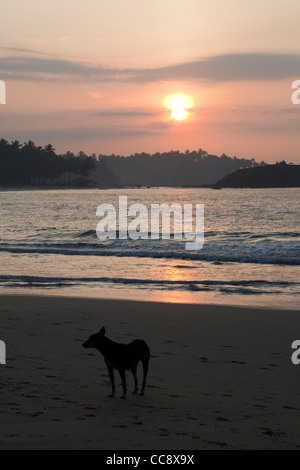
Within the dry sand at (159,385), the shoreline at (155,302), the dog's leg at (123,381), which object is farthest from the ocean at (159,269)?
the dog's leg at (123,381)

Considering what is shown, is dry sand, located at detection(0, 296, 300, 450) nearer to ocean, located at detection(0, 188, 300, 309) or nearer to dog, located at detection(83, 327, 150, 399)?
dog, located at detection(83, 327, 150, 399)

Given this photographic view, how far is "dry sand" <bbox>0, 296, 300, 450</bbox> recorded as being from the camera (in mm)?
5988

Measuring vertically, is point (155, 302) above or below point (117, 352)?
below

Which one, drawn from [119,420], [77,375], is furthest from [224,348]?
[119,420]

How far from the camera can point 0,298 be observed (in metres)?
15.8

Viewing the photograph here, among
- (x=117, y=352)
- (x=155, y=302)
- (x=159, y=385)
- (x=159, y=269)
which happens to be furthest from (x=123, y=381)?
(x=159, y=269)

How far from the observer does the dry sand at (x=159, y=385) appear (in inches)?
236

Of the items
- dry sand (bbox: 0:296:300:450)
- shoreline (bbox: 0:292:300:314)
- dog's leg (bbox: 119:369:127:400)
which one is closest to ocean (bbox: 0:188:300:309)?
shoreline (bbox: 0:292:300:314)

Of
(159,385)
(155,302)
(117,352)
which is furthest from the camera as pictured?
(155,302)

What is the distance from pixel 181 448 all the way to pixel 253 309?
9228 millimetres

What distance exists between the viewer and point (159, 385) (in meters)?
7.98

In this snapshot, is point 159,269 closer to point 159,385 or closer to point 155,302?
point 155,302

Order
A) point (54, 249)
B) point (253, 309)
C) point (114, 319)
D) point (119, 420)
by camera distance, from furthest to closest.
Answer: point (54, 249) → point (253, 309) → point (114, 319) → point (119, 420)
